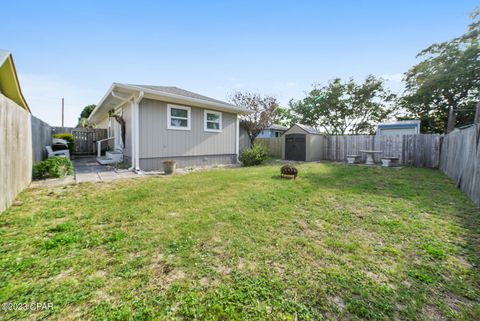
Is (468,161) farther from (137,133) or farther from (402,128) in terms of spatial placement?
(137,133)

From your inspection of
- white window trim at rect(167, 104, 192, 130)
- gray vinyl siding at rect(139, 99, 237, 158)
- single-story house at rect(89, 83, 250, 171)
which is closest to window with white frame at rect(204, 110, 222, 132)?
single-story house at rect(89, 83, 250, 171)

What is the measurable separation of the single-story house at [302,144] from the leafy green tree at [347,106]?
10.3 metres

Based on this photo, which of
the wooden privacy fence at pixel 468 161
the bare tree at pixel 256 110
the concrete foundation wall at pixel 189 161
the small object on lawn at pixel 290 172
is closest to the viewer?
the wooden privacy fence at pixel 468 161

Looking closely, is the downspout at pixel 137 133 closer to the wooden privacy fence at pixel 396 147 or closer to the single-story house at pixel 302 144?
the single-story house at pixel 302 144

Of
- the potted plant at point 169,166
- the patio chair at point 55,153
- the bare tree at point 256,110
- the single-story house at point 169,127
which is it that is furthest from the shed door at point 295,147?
the patio chair at point 55,153

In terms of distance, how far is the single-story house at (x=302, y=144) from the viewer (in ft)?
36.3

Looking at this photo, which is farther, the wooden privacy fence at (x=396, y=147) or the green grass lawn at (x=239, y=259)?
the wooden privacy fence at (x=396, y=147)

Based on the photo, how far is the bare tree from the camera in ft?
48.5

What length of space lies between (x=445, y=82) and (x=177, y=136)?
19211 mm

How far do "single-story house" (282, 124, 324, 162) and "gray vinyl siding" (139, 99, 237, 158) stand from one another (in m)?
4.02

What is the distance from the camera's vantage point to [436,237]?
2443mm

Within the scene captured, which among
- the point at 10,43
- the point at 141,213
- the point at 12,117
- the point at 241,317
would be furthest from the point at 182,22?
the point at 241,317

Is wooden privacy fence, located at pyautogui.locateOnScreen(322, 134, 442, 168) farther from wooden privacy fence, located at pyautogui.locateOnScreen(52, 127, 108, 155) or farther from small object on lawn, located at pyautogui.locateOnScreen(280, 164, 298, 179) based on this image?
wooden privacy fence, located at pyautogui.locateOnScreen(52, 127, 108, 155)

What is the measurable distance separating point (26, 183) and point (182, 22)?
285 inches
